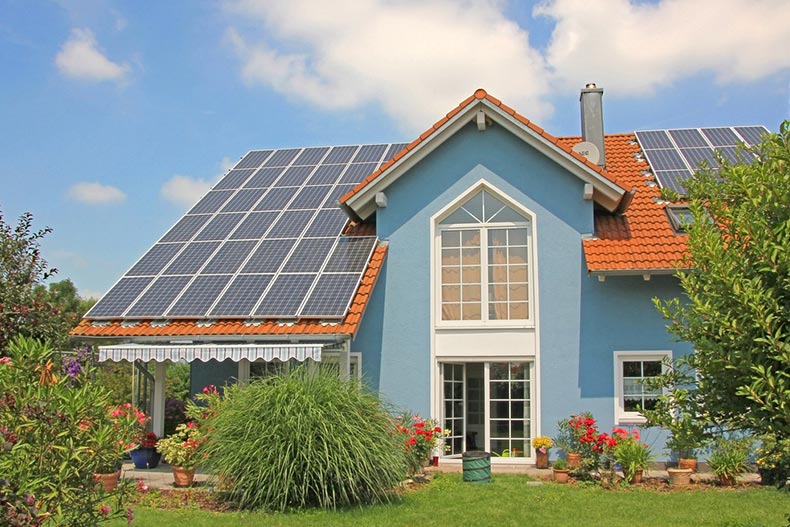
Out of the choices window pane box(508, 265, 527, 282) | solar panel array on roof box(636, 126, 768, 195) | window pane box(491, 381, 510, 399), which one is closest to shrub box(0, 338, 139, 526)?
window pane box(491, 381, 510, 399)

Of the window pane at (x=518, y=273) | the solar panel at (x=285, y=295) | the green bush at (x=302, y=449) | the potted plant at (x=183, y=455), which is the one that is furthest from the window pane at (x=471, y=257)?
the potted plant at (x=183, y=455)

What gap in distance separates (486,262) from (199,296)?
298 inches

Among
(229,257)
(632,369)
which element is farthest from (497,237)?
(229,257)

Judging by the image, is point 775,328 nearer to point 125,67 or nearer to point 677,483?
point 677,483

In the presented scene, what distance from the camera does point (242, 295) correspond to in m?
19.6

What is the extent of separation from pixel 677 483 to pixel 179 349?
455 inches

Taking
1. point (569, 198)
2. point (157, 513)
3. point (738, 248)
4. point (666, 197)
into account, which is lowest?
point (157, 513)

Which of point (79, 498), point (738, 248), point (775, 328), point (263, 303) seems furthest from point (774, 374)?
point (263, 303)

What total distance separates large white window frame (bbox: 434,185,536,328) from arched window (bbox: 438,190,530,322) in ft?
0.09

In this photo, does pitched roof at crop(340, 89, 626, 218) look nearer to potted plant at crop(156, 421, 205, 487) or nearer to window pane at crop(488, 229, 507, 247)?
window pane at crop(488, 229, 507, 247)

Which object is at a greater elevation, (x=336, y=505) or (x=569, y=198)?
(x=569, y=198)

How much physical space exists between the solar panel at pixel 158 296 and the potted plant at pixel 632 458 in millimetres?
11534

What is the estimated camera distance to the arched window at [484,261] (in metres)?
20.3

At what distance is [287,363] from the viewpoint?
58.9 ft
